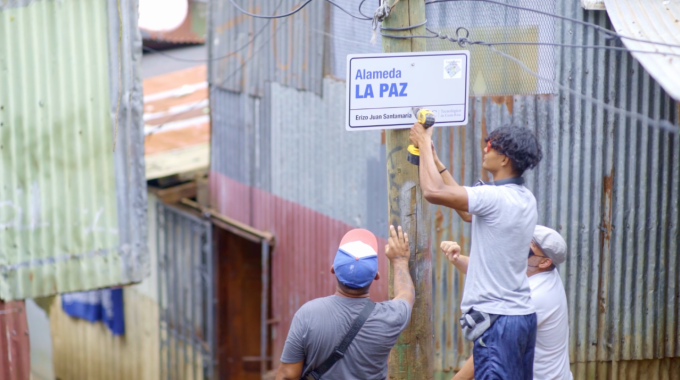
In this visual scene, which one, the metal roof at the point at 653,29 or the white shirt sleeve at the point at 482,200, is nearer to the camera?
the white shirt sleeve at the point at 482,200

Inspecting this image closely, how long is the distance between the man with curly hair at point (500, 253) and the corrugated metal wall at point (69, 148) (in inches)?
125

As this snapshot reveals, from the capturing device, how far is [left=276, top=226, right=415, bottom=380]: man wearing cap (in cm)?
327

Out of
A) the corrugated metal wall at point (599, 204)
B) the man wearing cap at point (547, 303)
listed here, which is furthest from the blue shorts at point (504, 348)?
the corrugated metal wall at point (599, 204)

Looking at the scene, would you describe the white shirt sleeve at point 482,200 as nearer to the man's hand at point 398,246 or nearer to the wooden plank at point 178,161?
the man's hand at point 398,246

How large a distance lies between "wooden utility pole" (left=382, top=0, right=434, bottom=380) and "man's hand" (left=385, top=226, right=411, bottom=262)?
6 cm

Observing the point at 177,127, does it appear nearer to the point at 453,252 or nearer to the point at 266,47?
the point at 266,47

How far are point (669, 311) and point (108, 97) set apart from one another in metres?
4.96

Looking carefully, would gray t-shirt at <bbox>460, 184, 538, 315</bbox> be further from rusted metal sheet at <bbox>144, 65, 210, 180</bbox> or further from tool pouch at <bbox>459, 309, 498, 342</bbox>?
rusted metal sheet at <bbox>144, 65, 210, 180</bbox>

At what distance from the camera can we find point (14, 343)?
235 inches

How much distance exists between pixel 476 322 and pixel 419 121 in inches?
41.0

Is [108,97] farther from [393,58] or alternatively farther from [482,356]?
[482,356]

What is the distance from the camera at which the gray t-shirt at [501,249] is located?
3363 millimetres

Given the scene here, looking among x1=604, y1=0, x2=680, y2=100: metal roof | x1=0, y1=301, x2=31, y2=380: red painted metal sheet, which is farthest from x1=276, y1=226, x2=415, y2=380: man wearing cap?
x1=0, y1=301, x2=31, y2=380: red painted metal sheet

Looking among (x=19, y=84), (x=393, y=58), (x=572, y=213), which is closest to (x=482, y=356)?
(x=393, y=58)
